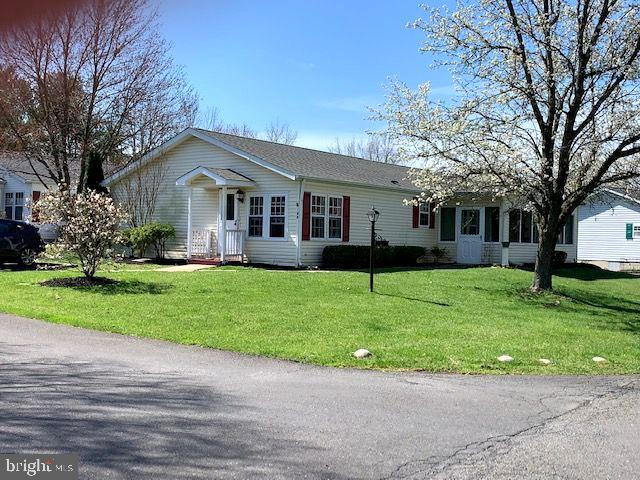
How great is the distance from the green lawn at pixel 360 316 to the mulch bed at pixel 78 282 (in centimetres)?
31

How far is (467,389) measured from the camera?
6.98 metres

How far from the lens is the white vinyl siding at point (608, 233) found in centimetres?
3472

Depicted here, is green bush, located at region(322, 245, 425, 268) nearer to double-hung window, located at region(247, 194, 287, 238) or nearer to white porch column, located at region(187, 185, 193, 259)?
double-hung window, located at region(247, 194, 287, 238)

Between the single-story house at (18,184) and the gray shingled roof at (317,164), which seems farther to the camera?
the single-story house at (18,184)

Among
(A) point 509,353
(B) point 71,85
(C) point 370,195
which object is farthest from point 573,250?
(B) point 71,85

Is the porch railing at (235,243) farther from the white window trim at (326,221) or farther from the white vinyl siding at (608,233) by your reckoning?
the white vinyl siding at (608,233)

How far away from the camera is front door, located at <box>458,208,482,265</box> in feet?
80.5

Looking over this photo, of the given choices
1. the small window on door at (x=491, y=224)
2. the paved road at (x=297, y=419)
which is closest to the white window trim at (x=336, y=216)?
the small window on door at (x=491, y=224)

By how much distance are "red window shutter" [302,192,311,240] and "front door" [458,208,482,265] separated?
7602 mm

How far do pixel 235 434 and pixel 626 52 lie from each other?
46.0 feet

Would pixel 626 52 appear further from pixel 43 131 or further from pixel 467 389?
pixel 43 131

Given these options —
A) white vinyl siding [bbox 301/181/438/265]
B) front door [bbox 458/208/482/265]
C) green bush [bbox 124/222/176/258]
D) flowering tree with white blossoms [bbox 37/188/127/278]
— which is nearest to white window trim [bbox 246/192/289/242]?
white vinyl siding [bbox 301/181/438/265]

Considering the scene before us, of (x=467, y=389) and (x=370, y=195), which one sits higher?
(x=370, y=195)
